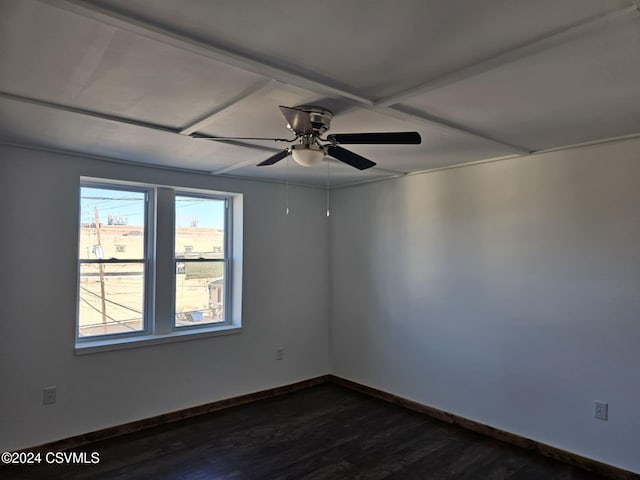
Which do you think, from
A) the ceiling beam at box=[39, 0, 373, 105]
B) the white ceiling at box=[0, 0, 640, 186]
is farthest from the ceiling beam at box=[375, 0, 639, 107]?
the ceiling beam at box=[39, 0, 373, 105]

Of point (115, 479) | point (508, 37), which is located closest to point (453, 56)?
point (508, 37)

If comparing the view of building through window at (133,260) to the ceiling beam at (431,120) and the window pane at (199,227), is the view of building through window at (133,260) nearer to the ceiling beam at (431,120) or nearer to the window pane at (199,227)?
the window pane at (199,227)

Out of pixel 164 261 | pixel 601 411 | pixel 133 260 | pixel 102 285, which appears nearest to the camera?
pixel 601 411

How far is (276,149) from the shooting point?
3.40m

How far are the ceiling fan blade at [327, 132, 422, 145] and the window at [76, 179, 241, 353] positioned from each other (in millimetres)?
2525

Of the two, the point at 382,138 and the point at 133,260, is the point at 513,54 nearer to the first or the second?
the point at 382,138

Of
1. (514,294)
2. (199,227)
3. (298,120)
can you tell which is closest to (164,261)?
(199,227)

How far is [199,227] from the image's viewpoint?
4.58 metres

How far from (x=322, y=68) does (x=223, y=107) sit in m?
0.72

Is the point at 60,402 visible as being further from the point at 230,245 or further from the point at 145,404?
the point at 230,245

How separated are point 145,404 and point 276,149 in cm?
258

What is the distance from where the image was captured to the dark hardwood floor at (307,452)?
312 centimetres

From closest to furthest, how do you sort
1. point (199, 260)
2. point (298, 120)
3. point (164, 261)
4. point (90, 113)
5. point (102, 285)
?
point (298, 120), point (90, 113), point (102, 285), point (164, 261), point (199, 260)

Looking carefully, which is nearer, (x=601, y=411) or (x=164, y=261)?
(x=601, y=411)
